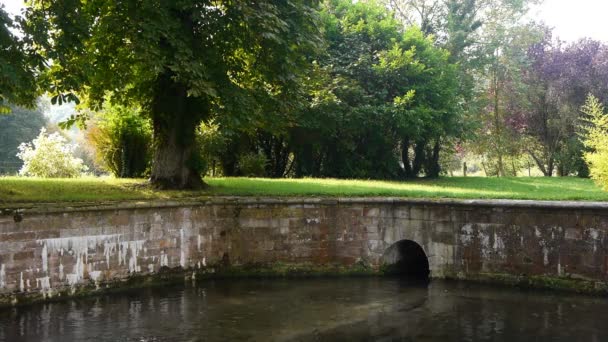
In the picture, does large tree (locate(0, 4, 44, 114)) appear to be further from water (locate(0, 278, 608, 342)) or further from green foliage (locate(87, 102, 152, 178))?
green foliage (locate(87, 102, 152, 178))

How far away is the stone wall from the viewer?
12.0 m

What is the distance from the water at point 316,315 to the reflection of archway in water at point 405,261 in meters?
1.36

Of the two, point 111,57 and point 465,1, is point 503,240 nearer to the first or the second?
point 111,57

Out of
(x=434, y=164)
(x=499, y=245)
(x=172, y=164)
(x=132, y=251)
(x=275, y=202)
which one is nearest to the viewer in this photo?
(x=132, y=251)

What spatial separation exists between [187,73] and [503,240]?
8.44 meters

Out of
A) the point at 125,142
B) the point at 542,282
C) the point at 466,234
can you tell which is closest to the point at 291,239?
the point at 466,234

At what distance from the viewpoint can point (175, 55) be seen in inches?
534

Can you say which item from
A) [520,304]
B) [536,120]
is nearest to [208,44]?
[520,304]

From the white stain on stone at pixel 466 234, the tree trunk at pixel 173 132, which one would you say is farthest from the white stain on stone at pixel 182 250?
the white stain on stone at pixel 466 234

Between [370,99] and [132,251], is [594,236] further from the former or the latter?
[370,99]

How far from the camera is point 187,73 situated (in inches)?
549

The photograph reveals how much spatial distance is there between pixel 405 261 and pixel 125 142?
10751mm

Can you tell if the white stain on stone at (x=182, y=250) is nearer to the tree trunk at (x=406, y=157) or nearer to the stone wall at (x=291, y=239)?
the stone wall at (x=291, y=239)

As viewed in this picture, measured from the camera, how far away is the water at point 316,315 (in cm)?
1009
